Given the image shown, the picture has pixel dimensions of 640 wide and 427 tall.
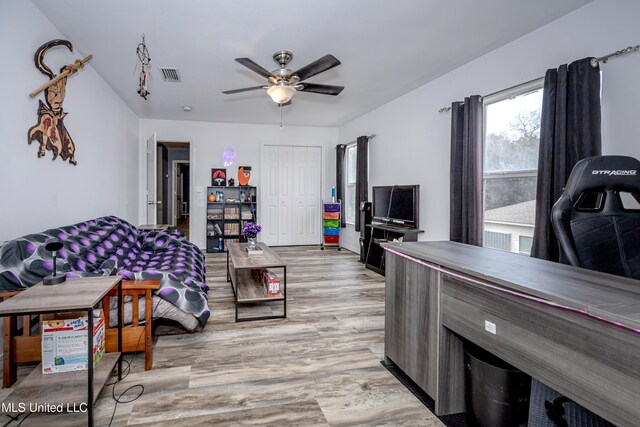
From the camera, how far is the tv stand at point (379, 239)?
5.01 meters

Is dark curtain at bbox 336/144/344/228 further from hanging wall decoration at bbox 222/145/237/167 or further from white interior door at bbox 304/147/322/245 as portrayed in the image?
hanging wall decoration at bbox 222/145/237/167

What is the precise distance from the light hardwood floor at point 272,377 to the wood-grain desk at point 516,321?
28 cm

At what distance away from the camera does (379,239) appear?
537cm

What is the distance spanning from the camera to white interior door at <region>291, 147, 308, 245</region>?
773cm

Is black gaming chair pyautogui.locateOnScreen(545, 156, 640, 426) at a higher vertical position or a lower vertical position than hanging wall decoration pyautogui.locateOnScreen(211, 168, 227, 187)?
lower

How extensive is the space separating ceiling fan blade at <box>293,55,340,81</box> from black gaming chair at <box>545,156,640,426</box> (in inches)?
77.7

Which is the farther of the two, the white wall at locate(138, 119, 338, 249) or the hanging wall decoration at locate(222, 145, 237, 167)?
the hanging wall decoration at locate(222, 145, 237, 167)

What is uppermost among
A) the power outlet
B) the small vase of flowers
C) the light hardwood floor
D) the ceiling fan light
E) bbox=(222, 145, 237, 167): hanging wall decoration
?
the ceiling fan light

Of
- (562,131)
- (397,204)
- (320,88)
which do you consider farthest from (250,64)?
(397,204)

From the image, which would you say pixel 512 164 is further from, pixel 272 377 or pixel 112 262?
pixel 112 262

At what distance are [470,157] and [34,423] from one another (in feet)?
12.8

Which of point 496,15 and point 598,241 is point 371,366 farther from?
point 496,15

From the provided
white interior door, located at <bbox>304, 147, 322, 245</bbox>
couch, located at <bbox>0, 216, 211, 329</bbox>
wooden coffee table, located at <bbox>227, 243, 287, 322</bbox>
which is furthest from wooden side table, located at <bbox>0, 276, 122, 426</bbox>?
white interior door, located at <bbox>304, 147, 322, 245</bbox>

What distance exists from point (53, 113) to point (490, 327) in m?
3.78
